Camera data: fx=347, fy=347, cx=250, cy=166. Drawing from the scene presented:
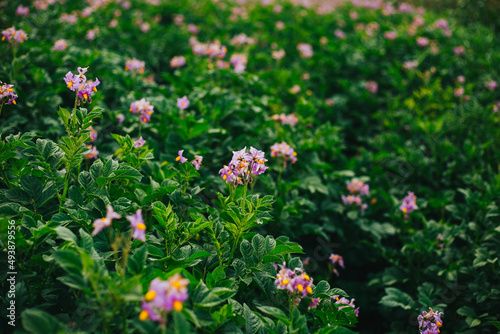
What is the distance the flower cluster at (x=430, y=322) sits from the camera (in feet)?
6.18

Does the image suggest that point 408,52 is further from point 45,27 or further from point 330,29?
point 45,27

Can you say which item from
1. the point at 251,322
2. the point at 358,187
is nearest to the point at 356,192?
the point at 358,187

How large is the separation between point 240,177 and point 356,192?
4.48 ft

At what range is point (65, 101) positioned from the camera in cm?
298

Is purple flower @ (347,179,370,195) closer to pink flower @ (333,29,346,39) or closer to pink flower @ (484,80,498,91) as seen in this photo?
pink flower @ (484,80,498,91)

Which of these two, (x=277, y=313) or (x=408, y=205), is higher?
(x=277, y=313)

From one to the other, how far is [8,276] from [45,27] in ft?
11.5

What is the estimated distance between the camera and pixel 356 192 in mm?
2875

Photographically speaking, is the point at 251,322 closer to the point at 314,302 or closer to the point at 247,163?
the point at 314,302

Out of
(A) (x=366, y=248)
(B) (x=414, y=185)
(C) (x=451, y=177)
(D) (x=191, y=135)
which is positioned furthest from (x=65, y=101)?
(C) (x=451, y=177)

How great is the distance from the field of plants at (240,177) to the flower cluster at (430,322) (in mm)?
13

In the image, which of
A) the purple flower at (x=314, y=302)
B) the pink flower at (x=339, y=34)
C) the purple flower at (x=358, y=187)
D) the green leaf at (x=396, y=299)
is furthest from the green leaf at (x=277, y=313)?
the pink flower at (x=339, y=34)

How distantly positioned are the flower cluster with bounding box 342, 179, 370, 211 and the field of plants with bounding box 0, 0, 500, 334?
0.01 metres

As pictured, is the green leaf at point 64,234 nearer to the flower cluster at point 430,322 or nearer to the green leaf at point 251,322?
the green leaf at point 251,322
